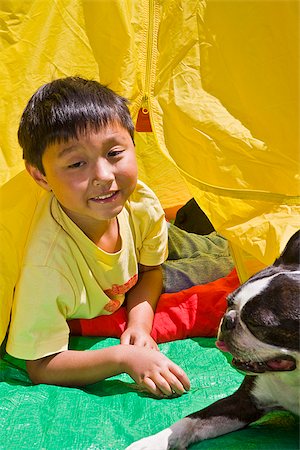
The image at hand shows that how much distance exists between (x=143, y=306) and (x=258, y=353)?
61 centimetres

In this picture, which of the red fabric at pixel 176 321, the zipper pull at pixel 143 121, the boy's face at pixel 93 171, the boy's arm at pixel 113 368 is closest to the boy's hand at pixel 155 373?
the boy's arm at pixel 113 368

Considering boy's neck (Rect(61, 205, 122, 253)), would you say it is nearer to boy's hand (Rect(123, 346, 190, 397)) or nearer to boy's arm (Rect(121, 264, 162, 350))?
boy's arm (Rect(121, 264, 162, 350))

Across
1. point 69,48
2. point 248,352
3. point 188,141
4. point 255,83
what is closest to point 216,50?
point 255,83

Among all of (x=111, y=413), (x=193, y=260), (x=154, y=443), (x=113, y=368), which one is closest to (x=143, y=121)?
(x=193, y=260)

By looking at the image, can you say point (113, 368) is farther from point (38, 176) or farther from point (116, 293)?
point (38, 176)

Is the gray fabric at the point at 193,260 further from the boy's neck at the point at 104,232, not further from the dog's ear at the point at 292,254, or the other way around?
the dog's ear at the point at 292,254

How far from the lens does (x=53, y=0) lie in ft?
6.46

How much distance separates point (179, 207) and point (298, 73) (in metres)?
0.82

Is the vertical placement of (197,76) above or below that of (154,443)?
above

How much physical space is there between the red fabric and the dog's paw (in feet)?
1.58

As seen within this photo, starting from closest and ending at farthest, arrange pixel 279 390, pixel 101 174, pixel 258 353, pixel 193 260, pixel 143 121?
pixel 258 353
pixel 279 390
pixel 101 174
pixel 193 260
pixel 143 121

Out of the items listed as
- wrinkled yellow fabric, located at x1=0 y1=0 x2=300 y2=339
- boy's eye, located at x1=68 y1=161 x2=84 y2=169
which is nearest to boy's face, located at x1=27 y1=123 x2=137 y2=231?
boy's eye, located at x1=68 y1=161 x2=84 y2=169

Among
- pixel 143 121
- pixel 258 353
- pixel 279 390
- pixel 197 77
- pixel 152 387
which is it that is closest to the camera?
pixel 258 353

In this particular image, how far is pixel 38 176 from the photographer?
5.67 ft
